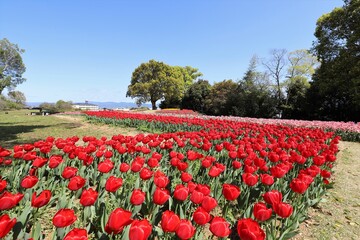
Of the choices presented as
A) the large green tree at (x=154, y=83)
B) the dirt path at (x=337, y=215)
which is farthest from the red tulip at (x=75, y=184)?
the large green tree at (x=154, y=83)

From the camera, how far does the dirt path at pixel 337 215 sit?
3.72 metres

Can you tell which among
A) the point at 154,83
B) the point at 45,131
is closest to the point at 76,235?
the point at 45,131

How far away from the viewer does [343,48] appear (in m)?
23.4

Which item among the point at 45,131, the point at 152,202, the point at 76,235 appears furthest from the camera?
the point at 45,131

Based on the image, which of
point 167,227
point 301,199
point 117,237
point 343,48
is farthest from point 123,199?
point 343,48

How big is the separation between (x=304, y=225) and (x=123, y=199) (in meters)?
2.92

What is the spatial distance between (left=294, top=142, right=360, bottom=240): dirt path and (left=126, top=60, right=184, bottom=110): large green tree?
50.0m

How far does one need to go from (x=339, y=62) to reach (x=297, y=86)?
36.7ft

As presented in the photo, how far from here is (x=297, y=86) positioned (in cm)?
3359

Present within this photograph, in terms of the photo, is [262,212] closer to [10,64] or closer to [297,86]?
[297,86]

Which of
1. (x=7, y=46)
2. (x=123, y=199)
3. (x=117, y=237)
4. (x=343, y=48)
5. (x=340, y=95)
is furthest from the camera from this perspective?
(x=7, y=46)

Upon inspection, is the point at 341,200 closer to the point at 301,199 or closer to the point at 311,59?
the point at 301,199

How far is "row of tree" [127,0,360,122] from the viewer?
22.5 metres

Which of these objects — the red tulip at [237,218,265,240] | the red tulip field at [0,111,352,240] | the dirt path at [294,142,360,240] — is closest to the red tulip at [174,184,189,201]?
the red tulip field at [0,111,352,240]
